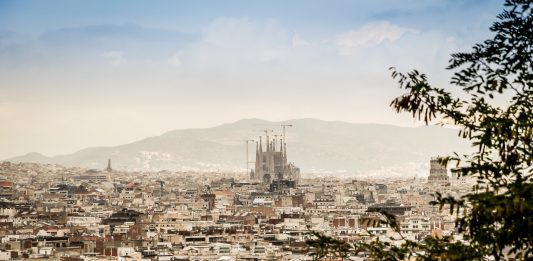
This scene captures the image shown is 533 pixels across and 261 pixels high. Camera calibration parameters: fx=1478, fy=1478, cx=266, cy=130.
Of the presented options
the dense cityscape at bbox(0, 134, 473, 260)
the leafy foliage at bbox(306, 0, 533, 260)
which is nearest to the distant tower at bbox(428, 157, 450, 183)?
the dense cityscape at bbox(0, 134, 473, 260)

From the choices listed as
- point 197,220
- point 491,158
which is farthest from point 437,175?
point 491,158

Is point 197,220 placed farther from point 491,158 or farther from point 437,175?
point 491,158

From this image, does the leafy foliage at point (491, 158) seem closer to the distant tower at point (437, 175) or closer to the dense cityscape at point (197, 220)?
the dense cityscape at point (197, 220)

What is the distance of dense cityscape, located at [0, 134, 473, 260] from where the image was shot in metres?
86.6

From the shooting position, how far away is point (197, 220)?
128 metres

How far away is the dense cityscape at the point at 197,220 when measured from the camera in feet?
284

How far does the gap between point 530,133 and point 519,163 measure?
30 centimetres

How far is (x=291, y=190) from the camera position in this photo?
184 meters

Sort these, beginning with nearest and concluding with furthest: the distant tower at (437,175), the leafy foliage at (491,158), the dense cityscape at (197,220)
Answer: the leafy foliage at (491,158) → the dense cityscape at (197,220) → the distant tower at (437,175)

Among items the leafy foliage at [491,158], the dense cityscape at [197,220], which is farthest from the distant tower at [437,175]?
the leafy foliage at [491,158]

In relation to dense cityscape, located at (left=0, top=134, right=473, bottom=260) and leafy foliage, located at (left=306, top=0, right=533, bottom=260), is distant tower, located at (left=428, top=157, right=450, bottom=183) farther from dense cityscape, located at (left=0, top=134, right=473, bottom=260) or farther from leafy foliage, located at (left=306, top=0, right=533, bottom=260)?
leafy foliage, located at (left=306, top=0, right=533, bottom=260)

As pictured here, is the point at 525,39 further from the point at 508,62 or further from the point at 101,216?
the point at 101,216

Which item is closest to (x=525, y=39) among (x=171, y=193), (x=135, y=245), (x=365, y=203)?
(x=135, y=245)

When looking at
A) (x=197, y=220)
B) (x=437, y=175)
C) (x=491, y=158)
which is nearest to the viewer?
(x=491, y=158)
